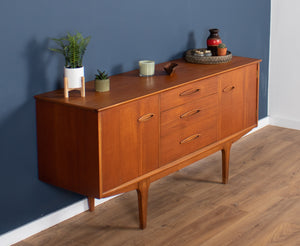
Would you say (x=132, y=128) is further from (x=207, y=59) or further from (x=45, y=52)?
(x=207, y=59)

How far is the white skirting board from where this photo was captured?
279cm

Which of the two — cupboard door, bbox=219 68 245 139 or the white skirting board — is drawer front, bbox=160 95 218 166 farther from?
the white skirting board

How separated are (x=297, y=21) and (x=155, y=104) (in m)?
2.26

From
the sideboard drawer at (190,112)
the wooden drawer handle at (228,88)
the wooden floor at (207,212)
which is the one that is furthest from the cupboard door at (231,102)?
the wooden floor at (207,212)

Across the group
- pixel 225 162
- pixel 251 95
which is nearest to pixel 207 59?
pixel 251 95

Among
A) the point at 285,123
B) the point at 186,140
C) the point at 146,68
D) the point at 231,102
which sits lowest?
the point at 285,123

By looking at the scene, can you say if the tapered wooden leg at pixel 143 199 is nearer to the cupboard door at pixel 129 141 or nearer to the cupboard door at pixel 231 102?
the cupboard door at pixel 129 141

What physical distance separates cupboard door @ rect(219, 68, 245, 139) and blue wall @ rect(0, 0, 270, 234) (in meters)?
0.48

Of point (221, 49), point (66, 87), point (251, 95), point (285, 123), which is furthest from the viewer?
point (285, 123)

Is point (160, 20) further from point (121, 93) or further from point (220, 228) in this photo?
point (220, 228)

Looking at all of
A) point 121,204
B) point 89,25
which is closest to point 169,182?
point 121,204

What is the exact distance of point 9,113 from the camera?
2.65 m

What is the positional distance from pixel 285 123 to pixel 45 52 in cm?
271

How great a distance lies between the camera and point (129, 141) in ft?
8.89
